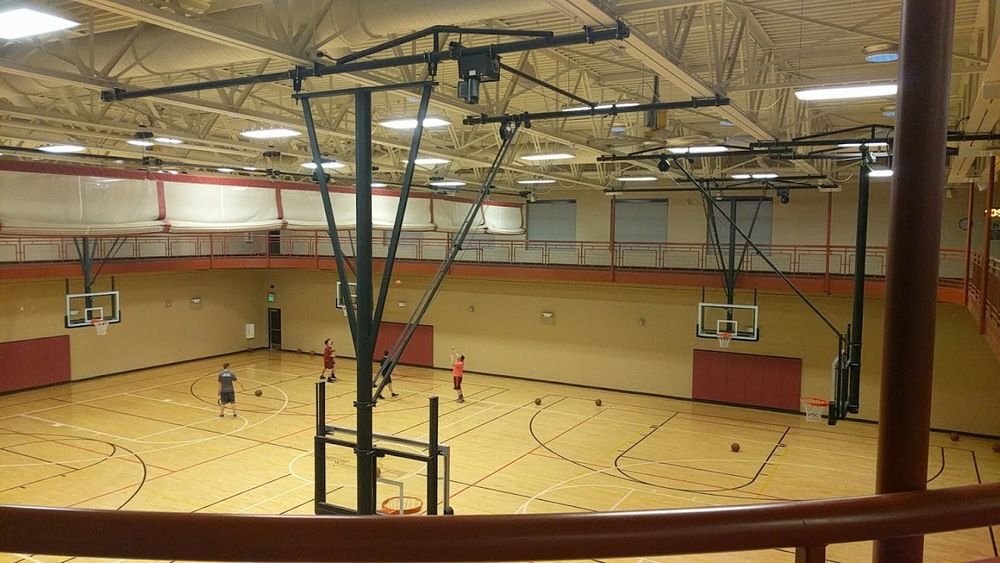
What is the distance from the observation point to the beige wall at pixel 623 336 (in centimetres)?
2272

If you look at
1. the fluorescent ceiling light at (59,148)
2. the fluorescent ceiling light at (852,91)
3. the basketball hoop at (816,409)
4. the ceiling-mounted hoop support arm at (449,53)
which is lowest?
the basketball hoop at (816,409)

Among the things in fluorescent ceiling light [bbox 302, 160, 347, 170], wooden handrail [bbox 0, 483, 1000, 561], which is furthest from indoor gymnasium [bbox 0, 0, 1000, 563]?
fluorescent ceiling light [bbox 302, 160, 347, 170]

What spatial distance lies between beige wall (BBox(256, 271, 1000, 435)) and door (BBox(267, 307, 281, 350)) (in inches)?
45.4

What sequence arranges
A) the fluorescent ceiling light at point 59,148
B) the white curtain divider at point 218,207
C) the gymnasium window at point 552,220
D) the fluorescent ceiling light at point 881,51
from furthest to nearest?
the gymnasium window at point 552,220, the fluorescent ceiling light at point 59,148, the white curtain divider at point 218,207, the fluorescent ceiling light at point 881,51

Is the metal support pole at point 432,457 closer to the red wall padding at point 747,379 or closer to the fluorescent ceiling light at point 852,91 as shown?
the fluorescent ceiling light at point 852,91

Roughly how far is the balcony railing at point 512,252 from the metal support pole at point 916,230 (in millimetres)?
19423

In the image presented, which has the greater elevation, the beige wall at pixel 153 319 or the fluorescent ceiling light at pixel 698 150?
the fluorescent ceiling light at pixel 698 150

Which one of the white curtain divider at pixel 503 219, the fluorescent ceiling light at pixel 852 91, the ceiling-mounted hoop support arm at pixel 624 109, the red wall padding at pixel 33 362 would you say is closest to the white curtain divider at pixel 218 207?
the ceiling-mounted hoop support arm at pixel 624 109

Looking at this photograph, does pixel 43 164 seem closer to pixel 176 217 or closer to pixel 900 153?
pixel 176 217

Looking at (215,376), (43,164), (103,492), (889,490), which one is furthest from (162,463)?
(889,490)

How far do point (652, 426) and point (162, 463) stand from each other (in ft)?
47.2

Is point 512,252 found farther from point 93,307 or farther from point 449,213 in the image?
point 93,307

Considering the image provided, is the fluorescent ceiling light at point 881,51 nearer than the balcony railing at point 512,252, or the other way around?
the fluorescent ceiling light at point 881,51

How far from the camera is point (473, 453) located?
1958 cm
